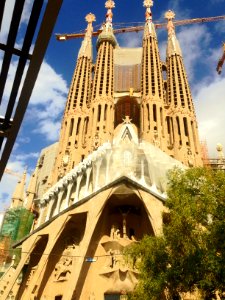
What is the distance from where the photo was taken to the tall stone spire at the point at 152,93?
29.2m

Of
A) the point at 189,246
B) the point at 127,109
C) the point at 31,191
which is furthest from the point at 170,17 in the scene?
the point at 189,246

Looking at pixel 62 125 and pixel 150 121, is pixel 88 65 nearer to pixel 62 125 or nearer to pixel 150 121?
pixel 62 125

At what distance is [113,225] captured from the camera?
69.1 feet

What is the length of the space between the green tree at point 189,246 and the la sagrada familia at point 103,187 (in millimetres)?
3179

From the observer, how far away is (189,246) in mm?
8664

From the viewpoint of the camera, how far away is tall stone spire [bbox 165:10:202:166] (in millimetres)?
28016

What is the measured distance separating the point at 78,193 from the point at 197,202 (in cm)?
1437

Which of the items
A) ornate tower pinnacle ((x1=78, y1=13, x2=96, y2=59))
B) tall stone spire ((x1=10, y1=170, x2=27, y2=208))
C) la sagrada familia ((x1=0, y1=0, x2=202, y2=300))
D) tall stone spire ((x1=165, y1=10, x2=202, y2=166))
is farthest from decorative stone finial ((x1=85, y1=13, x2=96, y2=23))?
tall stone spire ((x1=10, y1=170, x2=27, y2=208))

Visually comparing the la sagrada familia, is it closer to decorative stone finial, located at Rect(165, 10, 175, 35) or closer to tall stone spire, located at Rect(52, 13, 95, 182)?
tall stone spire, located at Rect(52, 13, 95, 182)

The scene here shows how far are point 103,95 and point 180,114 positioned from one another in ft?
26.3

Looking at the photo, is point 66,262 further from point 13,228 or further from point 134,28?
point 134,28

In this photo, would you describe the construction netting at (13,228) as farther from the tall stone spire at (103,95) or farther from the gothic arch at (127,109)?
the gothic arch at (127,109)

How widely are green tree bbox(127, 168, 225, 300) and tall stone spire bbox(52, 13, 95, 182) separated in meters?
18.9

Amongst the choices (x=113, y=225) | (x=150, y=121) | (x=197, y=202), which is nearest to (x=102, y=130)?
(x=150, y=121)
